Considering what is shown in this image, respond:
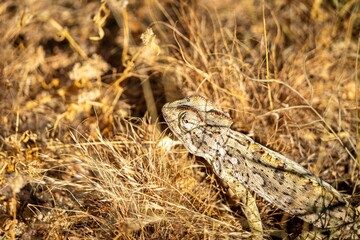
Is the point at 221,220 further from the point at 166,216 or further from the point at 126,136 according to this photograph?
the point at 126,136

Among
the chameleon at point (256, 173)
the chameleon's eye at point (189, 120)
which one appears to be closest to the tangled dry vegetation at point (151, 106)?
the chameleon at point (256, 173)

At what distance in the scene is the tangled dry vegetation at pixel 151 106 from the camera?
3924mm

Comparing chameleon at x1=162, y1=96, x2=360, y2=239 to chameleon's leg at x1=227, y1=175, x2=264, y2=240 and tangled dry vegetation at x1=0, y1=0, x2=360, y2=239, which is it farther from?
tangled dry vegetation at x1=0, y1=0, x2=360, y2=239

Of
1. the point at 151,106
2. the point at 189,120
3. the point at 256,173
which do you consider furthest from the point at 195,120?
the point at 151,106

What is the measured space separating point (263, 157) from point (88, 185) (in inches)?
55.3

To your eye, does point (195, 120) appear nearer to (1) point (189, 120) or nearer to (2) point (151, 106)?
(1) point (189, 120)

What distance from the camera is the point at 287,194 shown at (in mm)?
3754

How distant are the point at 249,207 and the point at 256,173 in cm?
28

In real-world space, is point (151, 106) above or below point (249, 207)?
above

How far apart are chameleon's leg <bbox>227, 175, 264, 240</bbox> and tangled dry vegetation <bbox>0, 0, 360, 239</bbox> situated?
0.12 metres

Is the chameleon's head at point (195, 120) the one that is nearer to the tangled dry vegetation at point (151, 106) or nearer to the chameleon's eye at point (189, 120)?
the chameleon's eye at point (189, 120)

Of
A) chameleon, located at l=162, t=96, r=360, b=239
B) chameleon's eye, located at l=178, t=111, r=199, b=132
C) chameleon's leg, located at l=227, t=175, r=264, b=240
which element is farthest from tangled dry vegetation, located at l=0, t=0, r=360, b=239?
chameleon's eye, located at l=178, t=111, r=199, b=132

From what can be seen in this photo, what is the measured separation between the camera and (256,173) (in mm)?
3814

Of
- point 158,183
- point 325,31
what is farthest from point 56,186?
point 325,31
